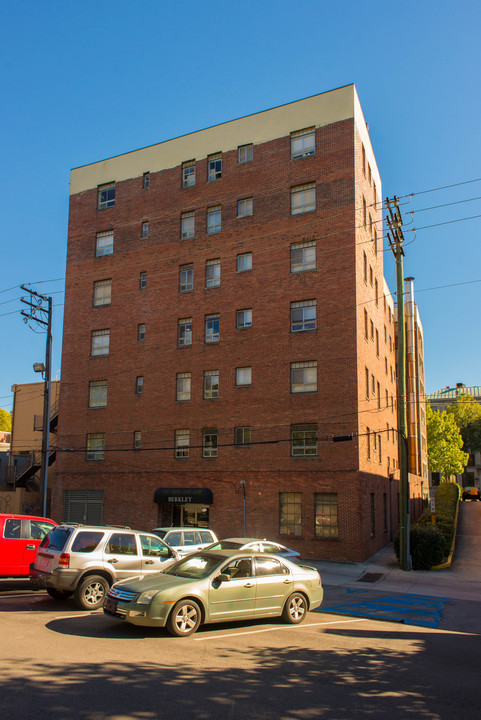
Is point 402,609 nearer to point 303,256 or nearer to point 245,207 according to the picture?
point 303,256

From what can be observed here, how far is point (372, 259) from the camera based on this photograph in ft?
112

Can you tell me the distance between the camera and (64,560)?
12.9 metres

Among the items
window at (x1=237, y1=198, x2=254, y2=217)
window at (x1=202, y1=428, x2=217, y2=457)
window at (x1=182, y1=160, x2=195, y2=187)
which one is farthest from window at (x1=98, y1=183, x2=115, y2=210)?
window at (x1=202, y1=428, x2=217, y2=457)

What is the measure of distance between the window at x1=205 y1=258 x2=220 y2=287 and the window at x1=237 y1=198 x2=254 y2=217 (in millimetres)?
2901

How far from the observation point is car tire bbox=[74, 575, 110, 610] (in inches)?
508

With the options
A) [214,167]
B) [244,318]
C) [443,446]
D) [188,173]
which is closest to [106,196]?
[188,173]

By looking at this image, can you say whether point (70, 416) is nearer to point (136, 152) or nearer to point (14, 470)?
point (14, 470)

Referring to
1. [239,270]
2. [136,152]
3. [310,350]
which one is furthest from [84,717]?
[136,152]

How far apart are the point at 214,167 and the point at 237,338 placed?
10.7 m

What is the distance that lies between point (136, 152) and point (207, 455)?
19829 millimetres

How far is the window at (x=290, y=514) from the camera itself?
28.1 meters

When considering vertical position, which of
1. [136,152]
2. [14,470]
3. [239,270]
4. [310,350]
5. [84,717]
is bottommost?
[84,717]

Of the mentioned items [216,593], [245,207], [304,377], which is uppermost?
[245,207]

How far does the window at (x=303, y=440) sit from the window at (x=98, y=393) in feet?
40.7
